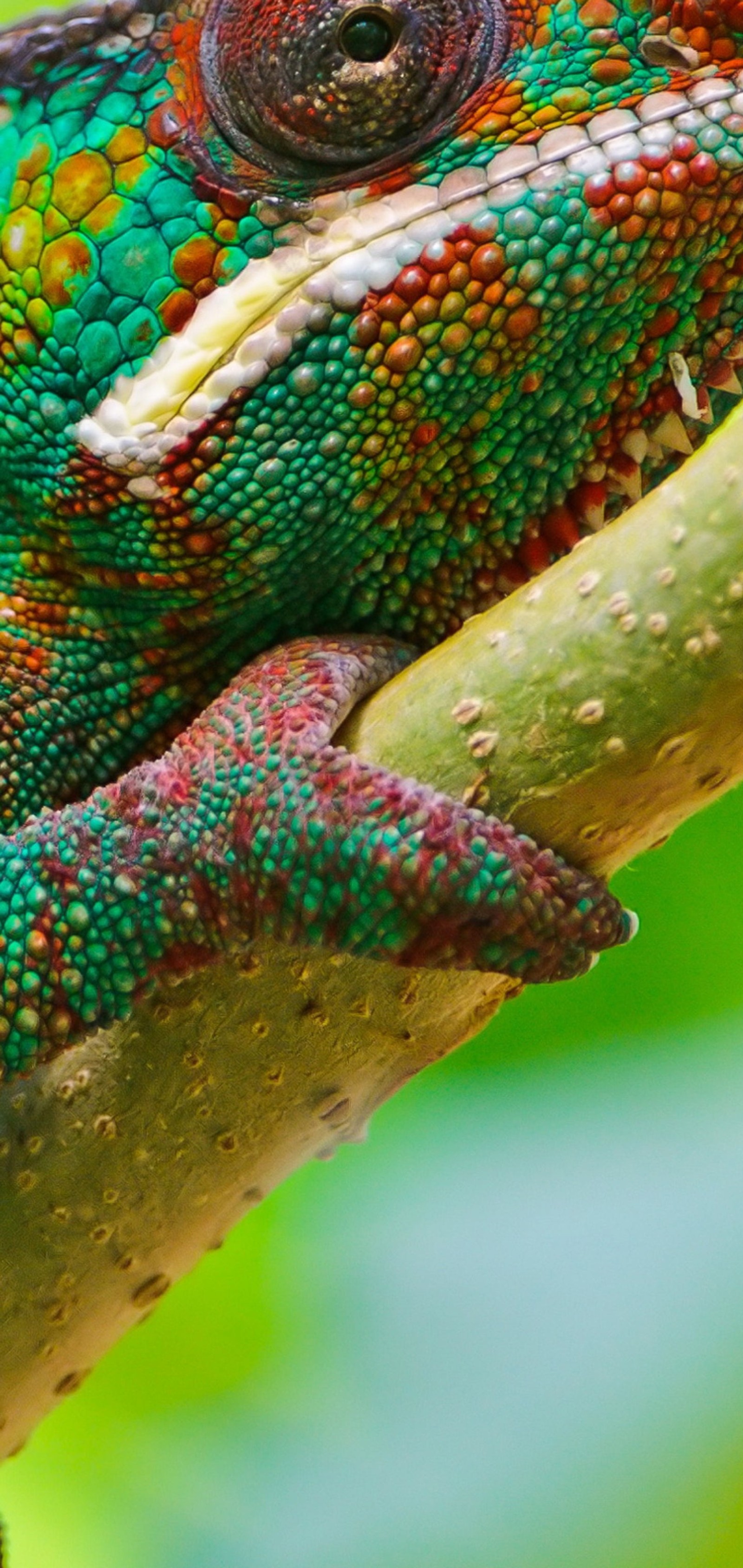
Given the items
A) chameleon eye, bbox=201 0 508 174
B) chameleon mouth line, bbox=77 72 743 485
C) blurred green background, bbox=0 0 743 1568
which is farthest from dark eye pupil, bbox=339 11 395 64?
blurred green background, bbox=0 0 743 1568

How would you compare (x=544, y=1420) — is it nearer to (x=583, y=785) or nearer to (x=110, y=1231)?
(x=110, y=1231)

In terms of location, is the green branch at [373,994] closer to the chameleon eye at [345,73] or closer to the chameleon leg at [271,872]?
the chameleon leg at [271,872]

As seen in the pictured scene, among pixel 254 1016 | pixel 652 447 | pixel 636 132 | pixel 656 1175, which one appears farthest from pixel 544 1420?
pixel 636 132

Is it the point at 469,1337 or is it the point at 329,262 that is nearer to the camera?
the point at 329,262

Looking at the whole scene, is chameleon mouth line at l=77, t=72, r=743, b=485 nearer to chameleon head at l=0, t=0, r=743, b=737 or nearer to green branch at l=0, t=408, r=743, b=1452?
chameleon head at l=0, t=0, r=743, b=737

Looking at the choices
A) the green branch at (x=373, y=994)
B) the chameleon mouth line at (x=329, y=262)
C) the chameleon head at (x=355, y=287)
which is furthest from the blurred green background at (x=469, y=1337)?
the chameleon mouth line at (x=329, y=262)

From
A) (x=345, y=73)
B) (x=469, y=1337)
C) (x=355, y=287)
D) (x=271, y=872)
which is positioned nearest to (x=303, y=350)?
(x=355, y=287)

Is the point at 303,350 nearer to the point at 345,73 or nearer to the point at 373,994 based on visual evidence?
the point at 345,73
